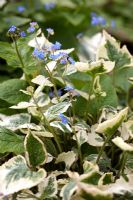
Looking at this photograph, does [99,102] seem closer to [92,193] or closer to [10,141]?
[10,141]

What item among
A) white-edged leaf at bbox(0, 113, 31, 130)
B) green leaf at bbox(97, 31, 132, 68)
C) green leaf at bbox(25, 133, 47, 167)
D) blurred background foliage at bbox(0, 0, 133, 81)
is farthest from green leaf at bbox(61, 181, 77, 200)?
blurred background foliage at bbox(0, 0, 133, 81)

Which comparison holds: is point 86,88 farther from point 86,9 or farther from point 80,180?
point 86,9

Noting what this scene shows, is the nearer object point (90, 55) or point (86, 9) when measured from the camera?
point (90, 55)

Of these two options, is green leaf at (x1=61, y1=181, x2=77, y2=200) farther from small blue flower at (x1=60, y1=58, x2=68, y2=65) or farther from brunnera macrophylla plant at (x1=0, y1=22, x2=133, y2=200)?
small blue flower at (x1=60, y1=58, x2=68, y2=65)

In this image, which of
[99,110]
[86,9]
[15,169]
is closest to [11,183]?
[15,169]

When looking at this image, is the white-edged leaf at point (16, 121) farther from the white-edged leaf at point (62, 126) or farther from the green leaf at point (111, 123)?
the green leaf at point (111, 123)

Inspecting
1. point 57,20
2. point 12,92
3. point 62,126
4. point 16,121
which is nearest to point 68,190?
→ point 62,126
